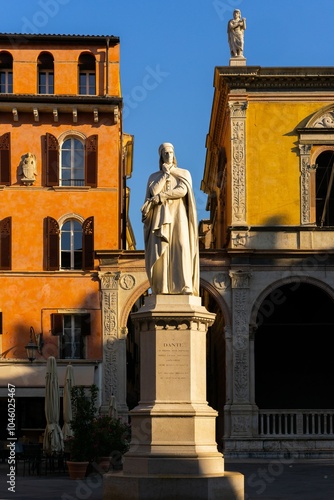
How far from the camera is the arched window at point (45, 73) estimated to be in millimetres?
40844

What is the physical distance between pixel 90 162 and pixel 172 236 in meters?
23.9

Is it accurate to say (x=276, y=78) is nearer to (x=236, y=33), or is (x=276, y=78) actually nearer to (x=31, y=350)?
(x=236, y=33)

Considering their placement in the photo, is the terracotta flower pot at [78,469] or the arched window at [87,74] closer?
the terracotta flower pot at [78,469]

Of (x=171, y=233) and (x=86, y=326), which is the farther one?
(x=86, y=326)

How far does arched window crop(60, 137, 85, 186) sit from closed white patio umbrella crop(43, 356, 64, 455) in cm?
1066

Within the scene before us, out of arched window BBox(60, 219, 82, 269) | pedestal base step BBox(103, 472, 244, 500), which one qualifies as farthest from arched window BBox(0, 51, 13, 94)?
pedestal base step BBox(103, 472, 244, 500)

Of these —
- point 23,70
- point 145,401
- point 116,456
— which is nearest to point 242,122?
point 23,70

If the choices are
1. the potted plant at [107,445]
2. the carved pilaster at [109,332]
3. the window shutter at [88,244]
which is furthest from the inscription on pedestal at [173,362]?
the window shutter at [88,244]

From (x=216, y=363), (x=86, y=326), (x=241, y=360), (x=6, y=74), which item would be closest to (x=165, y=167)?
(x=241, y=360)

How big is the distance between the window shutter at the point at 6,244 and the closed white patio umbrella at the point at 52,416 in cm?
905

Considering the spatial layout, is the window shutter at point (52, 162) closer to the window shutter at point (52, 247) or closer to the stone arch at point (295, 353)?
the window shutter at point (52, 247)

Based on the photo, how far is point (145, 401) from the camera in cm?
1603

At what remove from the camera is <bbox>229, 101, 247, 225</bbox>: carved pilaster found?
1506 inches

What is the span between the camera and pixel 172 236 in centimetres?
1659
